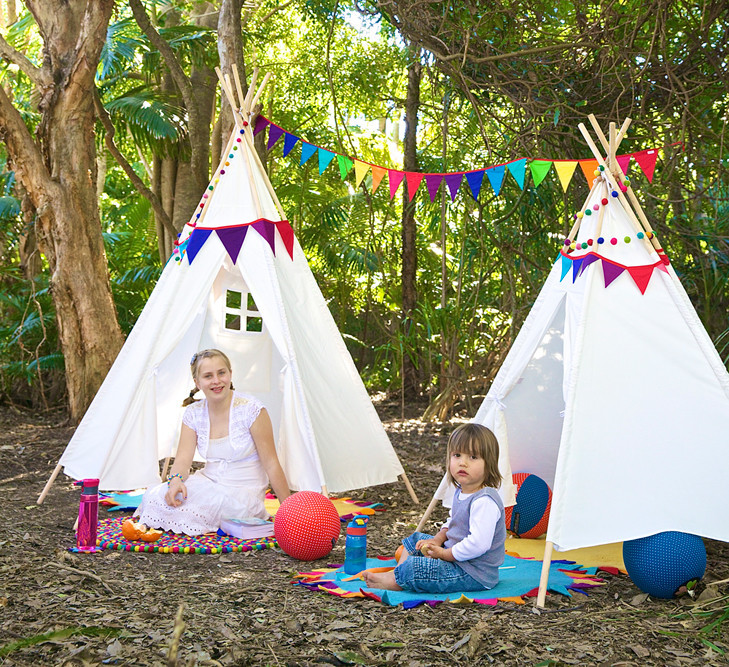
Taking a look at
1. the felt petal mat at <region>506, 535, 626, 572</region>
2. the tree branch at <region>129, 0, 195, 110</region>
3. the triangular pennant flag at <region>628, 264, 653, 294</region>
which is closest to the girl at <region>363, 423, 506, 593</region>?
the felt petal mat at <region>506, 535, 626, 572</region>

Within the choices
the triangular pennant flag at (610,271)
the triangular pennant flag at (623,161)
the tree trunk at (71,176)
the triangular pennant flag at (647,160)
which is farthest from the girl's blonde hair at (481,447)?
the tree trunk at (71,176)

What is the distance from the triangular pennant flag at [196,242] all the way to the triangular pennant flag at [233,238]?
0.07 m

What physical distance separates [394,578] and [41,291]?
4528mm

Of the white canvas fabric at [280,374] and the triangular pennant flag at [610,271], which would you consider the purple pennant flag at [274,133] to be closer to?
the white canvas fabric at [280,374]

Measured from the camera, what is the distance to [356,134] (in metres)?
8.69

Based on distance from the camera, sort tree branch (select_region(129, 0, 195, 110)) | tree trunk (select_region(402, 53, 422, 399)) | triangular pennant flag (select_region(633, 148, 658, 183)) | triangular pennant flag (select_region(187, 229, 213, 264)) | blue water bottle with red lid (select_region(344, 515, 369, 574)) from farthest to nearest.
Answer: tree trunk (select_region(402, 53, 422, 399))
tree branch (select_region(129, 0, 195, 110))
triangular pennant flag (select_region(187, 229, 213, 264))
triangular pennant flag (select_region(633, 148, 658, 183))
blue water bottle with red lid (select_region(344, 515, 369, 574))

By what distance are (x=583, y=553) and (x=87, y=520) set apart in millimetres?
1925

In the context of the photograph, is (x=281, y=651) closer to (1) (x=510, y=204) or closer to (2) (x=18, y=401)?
(1) (x=510, y=204)

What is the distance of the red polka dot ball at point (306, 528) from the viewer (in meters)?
2.88

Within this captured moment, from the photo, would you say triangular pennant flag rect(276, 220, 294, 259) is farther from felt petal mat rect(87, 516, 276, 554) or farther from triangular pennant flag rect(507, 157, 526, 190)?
felt petal mat rect(87, 516, 276, 554)

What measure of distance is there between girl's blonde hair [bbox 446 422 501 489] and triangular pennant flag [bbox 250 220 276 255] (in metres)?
1.54

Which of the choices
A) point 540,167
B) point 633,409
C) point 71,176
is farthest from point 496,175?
point 71,176

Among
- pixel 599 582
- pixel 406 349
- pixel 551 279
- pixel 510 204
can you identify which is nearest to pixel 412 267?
pixel 406 349

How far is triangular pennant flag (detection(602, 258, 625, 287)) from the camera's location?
9.50ft
